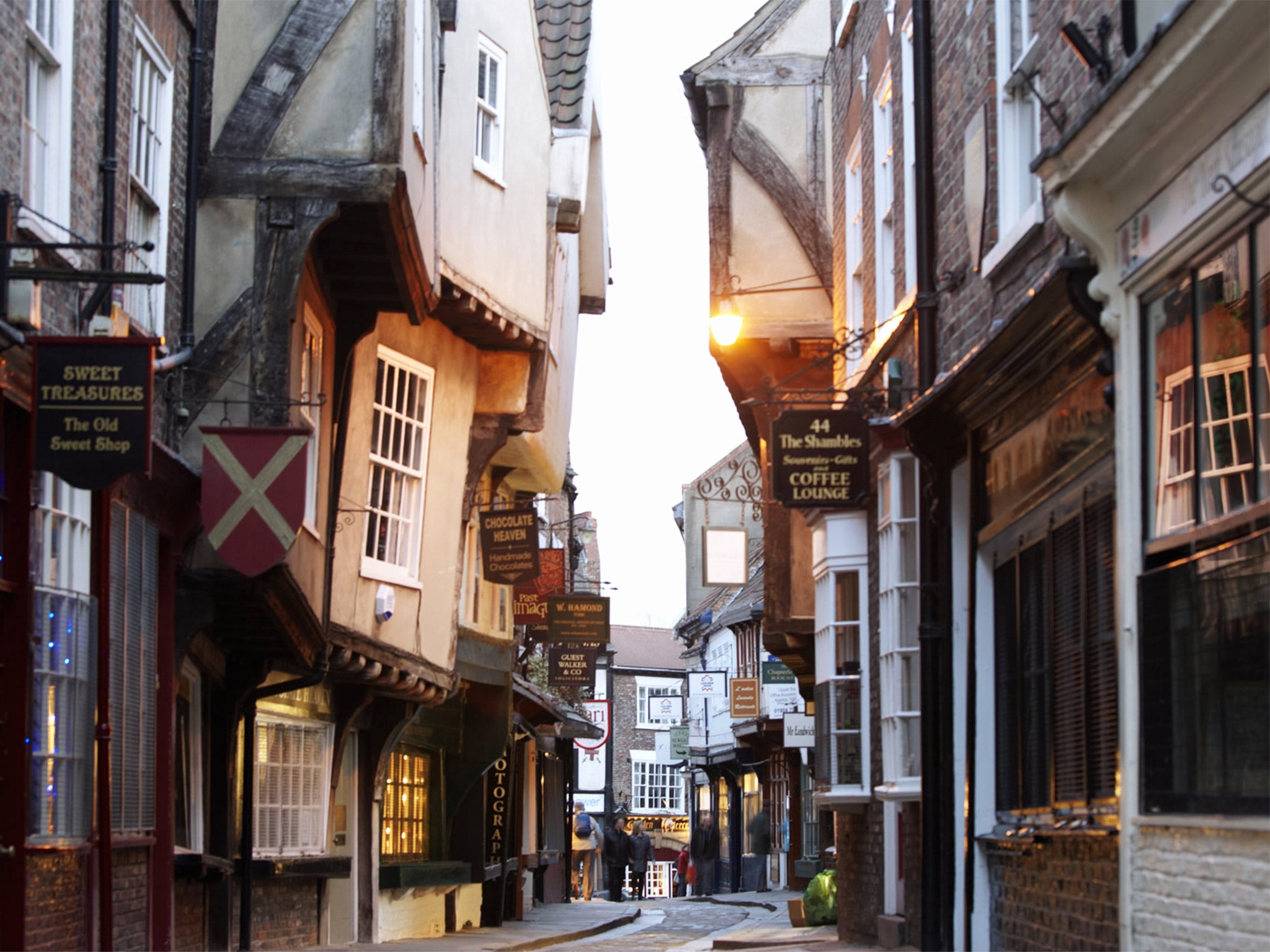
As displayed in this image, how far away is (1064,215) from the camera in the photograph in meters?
7.87

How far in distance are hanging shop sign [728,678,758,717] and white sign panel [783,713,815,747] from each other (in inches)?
406

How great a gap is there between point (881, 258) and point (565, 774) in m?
24.0

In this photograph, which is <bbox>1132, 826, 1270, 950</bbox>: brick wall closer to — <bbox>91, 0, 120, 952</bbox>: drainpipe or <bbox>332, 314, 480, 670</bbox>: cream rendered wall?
<bbox>91, 0, 120, 952</bbox>: drainpipe

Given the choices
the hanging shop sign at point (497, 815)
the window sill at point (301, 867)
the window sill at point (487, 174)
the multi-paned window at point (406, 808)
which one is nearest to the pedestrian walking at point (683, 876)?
the hanging shop sign at point (497, 815)

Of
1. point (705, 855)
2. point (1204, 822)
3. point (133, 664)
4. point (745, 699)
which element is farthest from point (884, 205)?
point (705, 855)

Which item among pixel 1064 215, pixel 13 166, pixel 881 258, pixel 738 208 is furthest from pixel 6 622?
pixel 738 208

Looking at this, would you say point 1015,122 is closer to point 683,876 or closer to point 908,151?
point 908,151

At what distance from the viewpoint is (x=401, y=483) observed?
56.4 ft

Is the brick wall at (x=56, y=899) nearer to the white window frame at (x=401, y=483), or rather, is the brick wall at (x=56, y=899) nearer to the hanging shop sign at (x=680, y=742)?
the white window frame at (x=401, y=483)

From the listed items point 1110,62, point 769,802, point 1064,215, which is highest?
point 1110,62

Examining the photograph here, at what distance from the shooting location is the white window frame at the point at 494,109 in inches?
727

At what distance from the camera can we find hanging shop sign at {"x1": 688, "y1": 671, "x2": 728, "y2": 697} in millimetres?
51594

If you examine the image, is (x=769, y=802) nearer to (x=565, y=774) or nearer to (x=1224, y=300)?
(x=565, y=774)

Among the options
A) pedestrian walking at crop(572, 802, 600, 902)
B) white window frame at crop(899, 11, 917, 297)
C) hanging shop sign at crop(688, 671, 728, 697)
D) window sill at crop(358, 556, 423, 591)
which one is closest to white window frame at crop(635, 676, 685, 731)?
hanging shop sign at crop(688, 671, 728, 697)
